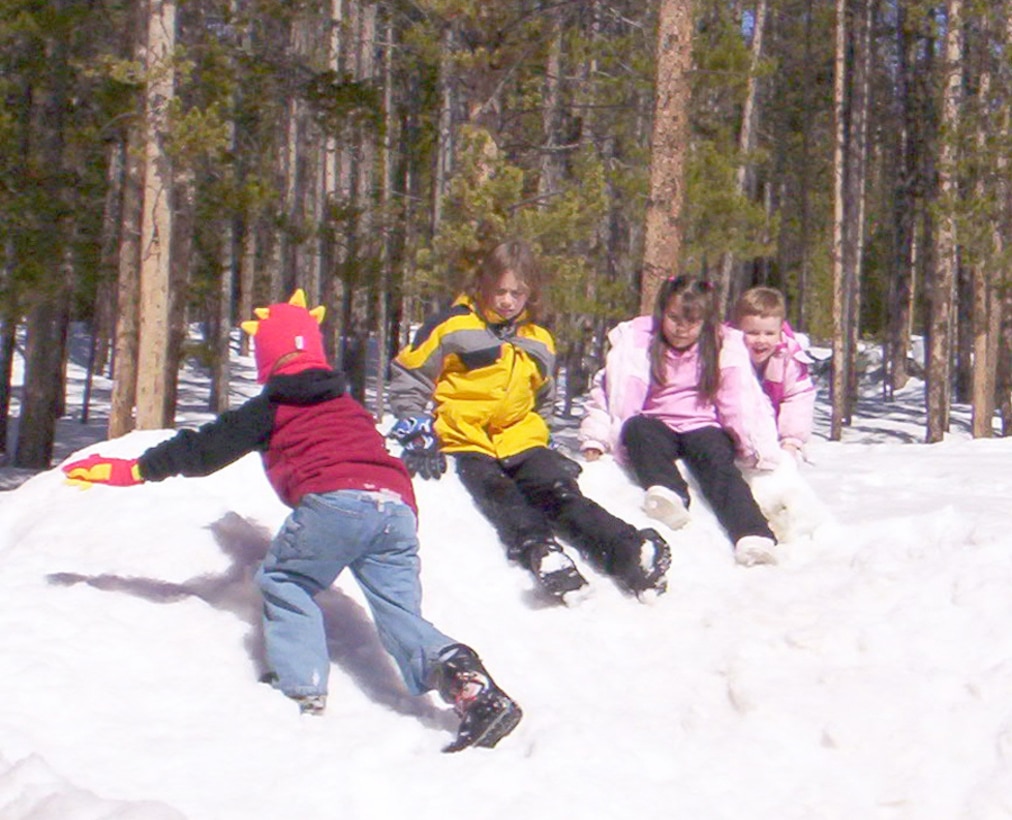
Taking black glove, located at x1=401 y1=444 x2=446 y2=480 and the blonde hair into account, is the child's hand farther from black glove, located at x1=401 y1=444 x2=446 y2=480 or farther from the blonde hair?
black glove, located at x1=401 y1=444 x2=446 y2=480

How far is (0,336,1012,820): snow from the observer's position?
→ 12.6 ft

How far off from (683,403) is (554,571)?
4.77 ft

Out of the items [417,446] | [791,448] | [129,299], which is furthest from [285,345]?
[129,299]

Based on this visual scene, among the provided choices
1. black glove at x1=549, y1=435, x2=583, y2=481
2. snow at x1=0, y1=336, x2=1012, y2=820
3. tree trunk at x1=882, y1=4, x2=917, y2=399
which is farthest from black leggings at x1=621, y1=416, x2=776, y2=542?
tree trunk at x1=882, y1=4, x2=917, y2=399

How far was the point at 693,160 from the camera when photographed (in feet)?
65.6

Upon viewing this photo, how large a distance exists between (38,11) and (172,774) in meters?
14.1

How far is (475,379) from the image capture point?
5.95m

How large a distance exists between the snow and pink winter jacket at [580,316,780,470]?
0.21 m

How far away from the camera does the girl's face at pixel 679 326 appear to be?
612 centimetres

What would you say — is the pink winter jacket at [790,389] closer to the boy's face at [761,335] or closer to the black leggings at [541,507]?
the boy's face at [761,335]

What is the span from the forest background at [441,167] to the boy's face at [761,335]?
123 inches

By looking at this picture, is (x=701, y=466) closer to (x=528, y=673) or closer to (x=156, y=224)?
(x=528, y=673)

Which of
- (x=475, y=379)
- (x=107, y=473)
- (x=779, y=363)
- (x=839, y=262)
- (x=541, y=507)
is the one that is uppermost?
(x=839, y=262)

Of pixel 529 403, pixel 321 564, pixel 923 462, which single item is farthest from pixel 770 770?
pixel 923 462
